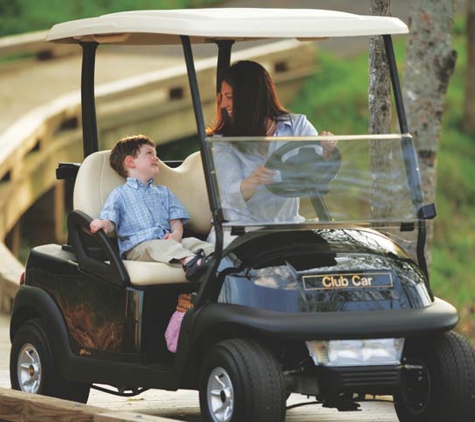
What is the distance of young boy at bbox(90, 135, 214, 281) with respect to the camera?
281 inches

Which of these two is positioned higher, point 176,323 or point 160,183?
point 160,183

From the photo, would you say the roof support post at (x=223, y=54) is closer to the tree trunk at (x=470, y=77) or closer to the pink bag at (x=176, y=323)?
the pink bag at (x=176, y=323)

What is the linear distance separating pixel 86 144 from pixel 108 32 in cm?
110

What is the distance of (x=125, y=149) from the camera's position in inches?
298

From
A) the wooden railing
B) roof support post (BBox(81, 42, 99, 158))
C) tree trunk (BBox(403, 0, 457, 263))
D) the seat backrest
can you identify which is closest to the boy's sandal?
the seat backrest

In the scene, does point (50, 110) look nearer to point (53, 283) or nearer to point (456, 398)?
point (53, 283)

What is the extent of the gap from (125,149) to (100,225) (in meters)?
0.50

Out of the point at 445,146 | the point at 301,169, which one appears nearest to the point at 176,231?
the point at 301,169

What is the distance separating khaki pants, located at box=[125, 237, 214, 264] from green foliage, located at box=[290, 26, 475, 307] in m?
10.8

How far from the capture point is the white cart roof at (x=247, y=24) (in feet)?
21.6

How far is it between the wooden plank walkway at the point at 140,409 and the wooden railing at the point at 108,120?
442 cm

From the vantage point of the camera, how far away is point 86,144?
8094 mm

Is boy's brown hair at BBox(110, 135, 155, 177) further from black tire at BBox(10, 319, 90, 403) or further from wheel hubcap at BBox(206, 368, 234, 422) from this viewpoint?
wheel hubcap at BBox(206, 368, 234, 422)

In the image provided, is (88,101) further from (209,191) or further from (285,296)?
(285,296)
